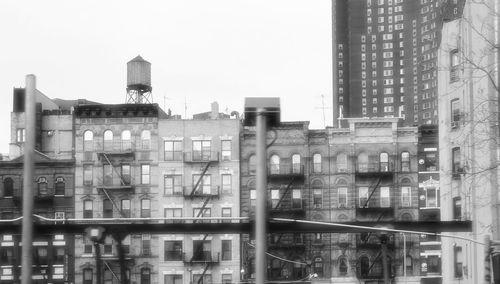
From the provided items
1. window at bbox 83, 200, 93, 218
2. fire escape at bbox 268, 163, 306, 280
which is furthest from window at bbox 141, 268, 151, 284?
fire escape at bbox 268, 163, 306, 280

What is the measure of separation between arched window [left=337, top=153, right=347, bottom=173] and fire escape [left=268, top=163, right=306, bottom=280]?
206cm

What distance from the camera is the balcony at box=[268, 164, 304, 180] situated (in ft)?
169

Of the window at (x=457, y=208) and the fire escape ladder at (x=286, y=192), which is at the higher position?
the fire escape ladder at (x=286, y=192)

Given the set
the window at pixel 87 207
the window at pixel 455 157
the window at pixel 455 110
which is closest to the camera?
the window at pixel 455 157

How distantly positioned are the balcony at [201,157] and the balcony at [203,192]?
4.86ft

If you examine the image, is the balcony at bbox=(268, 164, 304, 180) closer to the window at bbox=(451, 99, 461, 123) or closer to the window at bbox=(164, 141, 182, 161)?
the window at bbox=(164, 141, 182, 161)

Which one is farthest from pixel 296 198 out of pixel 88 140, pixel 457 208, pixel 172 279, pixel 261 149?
pixel 261 149

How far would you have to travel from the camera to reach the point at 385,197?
51656mm

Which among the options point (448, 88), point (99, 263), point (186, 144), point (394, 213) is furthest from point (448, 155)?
point (99, 263)

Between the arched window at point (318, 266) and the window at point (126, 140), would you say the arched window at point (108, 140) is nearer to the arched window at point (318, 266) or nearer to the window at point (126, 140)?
the window at point (126, 140)

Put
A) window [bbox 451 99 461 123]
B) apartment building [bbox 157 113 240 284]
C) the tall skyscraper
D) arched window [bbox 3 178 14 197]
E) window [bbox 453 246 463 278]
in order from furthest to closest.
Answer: the tall skyscraper
apartment building [bbox 157 113 240 284]
arched window [bbox 3 178 14 197]
window [bbox 451 99 461 123]
window [bbox 453 246 463 278]

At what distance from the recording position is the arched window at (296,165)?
51719mm

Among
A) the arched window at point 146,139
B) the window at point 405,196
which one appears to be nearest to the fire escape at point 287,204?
the window at point 405,196

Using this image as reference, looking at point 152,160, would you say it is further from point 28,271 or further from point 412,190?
point 28,271
